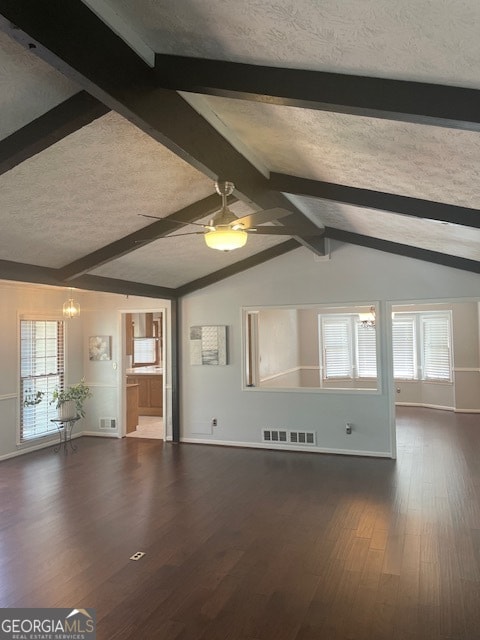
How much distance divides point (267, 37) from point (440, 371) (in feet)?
30.4

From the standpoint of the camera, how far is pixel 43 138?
2.62 m

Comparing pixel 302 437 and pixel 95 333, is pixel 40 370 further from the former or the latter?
pixel 302 437

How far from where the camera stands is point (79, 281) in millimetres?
5410

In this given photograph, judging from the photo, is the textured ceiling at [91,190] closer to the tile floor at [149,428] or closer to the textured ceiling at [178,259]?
the textured ceiling at [178,259]

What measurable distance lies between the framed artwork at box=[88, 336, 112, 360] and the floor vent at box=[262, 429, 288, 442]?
3.06 m

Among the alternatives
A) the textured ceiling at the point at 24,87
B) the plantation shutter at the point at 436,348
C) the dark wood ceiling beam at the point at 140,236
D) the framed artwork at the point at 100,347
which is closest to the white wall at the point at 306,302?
the framed artwork at the point at 100,347

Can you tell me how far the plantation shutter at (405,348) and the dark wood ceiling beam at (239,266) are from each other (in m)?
4.69

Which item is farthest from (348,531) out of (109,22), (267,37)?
(109,22)

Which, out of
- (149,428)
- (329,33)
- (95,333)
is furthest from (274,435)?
(329,33)

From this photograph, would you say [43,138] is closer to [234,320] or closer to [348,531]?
[348,531]

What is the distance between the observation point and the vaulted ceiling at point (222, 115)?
1.74 m

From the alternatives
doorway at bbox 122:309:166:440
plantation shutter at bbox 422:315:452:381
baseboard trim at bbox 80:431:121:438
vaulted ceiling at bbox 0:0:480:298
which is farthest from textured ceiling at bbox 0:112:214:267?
plantation shutter at bbox 422:315:452:381

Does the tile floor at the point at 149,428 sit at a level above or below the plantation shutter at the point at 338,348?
below

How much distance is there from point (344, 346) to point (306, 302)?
4.01m
